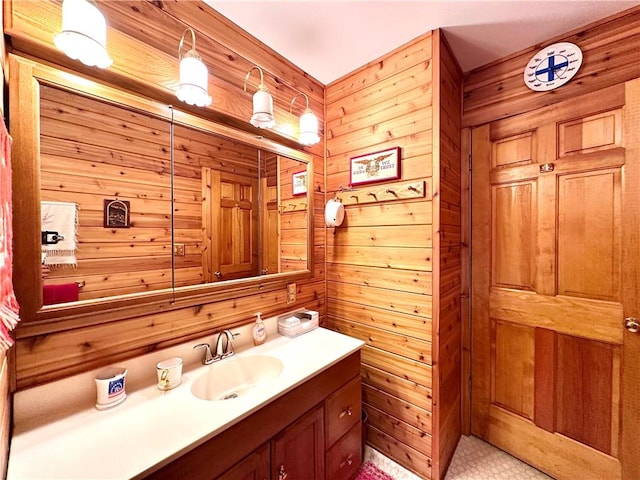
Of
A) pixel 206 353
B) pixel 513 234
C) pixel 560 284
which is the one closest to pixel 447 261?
pixel 513 234

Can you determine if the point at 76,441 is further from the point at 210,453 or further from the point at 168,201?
the point at 168,201

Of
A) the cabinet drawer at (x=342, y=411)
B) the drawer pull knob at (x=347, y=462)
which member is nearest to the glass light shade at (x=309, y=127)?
the cabinet drawer at (x=342, y=411)

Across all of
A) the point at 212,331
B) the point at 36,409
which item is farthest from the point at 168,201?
the point at 36,409

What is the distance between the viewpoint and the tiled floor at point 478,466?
4.99 ft

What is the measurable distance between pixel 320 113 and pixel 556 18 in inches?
55.1

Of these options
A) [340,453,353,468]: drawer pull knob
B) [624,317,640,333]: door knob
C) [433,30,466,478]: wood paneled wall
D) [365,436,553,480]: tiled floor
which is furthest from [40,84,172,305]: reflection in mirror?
[624,317,640,333]: door knob

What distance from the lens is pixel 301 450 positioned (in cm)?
111

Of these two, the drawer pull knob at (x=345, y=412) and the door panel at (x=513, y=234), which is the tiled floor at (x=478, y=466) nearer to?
the drawer pull knob at (x=345, y=412)

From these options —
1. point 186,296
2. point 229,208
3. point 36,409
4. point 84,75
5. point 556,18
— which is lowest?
point 36,409

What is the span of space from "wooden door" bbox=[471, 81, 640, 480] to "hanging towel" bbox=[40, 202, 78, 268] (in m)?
2.17

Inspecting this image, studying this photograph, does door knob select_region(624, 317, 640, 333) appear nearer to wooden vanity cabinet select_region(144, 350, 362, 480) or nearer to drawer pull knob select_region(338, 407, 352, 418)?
wooden vanity cabinet select_region(144, 350, 362, 480)

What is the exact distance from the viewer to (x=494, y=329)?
1732 millimetres

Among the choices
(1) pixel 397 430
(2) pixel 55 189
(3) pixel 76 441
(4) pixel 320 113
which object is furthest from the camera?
(4) pixel 320 113

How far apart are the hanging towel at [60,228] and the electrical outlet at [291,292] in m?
1.06
